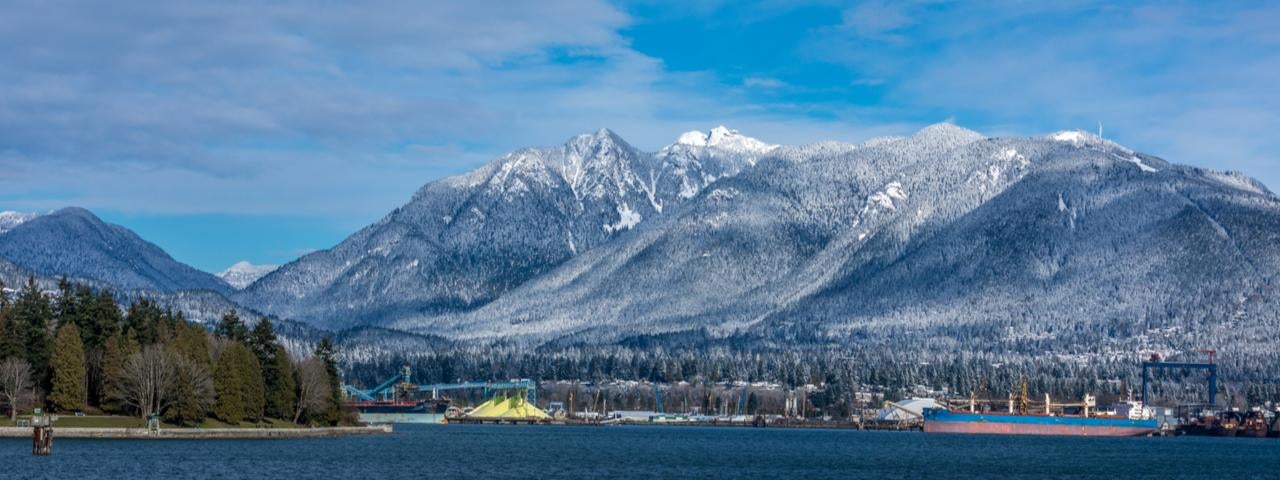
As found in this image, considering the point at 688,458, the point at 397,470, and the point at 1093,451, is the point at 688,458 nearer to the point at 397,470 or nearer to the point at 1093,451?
the point at 397,470

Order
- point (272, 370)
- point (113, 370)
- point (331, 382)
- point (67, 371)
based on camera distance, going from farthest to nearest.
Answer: point (331, 382) → point (272, 370) → point (113, 370) → point (67, 371)

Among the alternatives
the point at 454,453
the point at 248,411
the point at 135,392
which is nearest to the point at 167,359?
the point at 135,392

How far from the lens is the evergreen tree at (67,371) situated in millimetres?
127562

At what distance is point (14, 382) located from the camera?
123562 mm

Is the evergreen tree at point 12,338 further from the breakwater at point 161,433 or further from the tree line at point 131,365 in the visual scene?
the breakwater at point 161,433

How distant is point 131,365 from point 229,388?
31.6 ft

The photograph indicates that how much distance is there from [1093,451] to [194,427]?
8496 cm

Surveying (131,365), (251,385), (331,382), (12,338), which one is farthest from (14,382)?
(331,382)

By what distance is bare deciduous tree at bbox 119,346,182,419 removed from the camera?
128 m

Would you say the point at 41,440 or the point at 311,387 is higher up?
the point at 311,387

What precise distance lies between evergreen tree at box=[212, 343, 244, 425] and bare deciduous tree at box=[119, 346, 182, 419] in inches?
177

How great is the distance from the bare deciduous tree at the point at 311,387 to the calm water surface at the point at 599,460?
5952 mm

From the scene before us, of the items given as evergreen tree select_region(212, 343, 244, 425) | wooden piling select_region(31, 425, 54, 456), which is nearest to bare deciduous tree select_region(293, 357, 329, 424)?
evergreen tree select_region(212, 343, 244, 425)

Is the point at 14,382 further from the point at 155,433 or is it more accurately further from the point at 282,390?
the point at 282,390
